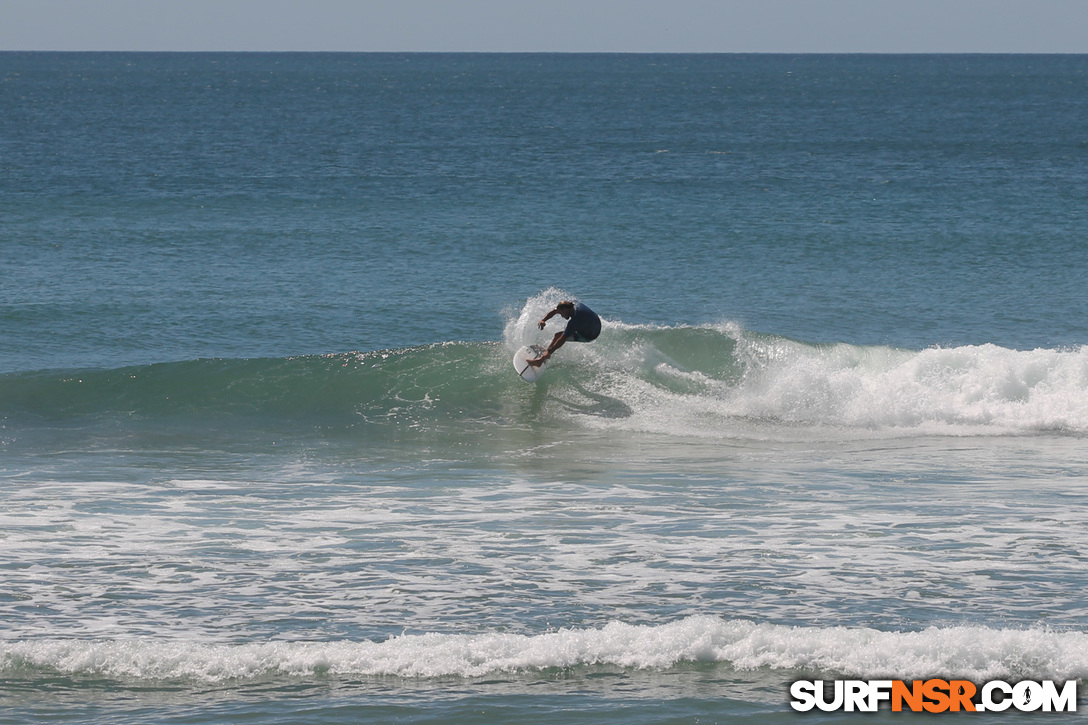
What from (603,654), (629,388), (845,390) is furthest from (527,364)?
(603,654)

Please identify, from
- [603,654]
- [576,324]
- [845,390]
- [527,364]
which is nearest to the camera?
[603,654]

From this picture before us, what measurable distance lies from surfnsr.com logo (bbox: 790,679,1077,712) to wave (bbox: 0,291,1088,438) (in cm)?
820

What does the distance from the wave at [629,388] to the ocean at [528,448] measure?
67mm

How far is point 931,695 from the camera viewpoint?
24.1 ft

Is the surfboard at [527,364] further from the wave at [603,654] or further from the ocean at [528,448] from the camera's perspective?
the wave at [603,654]

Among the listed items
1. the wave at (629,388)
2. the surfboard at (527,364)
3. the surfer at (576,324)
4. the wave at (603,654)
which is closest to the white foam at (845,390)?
the wave at (629,388)

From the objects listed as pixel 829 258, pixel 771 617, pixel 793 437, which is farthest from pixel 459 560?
pixel 829 258

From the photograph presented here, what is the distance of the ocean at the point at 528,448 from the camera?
25.5 feet

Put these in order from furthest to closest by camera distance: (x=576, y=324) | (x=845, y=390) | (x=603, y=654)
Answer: (x=845, y=390), (x=576, y=324), (x=603, y=654)

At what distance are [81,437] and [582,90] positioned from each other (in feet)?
377

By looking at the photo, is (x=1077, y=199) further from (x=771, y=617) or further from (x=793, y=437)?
(x=771, y=617)

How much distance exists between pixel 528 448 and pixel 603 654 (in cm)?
743

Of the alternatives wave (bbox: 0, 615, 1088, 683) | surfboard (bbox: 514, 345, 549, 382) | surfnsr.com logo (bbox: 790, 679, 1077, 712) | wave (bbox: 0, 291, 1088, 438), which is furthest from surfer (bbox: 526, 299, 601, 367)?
surfnsr.com logo (bbox: 790, 679, 1077, 712)

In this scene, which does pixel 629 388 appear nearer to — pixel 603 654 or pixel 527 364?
pixel 527 364
